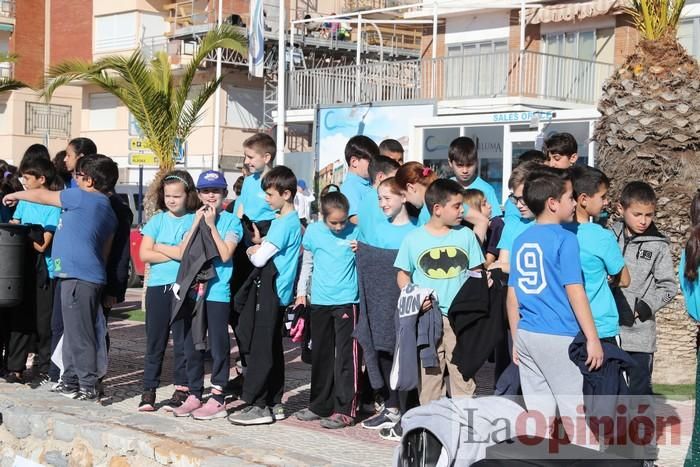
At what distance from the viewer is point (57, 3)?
5022 centimetres

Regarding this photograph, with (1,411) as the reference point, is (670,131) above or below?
above

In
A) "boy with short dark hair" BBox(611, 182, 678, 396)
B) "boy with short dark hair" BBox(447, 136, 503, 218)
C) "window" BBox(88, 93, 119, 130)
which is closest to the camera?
"boy with short dark hair" BBox(611, 182, 678, 396)

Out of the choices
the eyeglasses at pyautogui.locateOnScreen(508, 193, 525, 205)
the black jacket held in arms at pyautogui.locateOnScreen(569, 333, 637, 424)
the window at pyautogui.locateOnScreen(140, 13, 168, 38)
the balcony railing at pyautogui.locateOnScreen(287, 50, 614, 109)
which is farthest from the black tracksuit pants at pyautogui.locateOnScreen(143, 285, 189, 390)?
the window at pyautogui.locateOnScreen(140, 13, 168, 38)

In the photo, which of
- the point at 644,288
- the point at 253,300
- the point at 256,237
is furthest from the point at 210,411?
the point at 644,288

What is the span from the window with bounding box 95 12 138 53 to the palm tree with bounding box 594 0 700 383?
37.2 metres

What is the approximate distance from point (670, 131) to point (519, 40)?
23.0m

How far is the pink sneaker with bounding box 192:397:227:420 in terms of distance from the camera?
26.2ft

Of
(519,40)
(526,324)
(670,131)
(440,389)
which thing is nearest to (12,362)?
(440,389)

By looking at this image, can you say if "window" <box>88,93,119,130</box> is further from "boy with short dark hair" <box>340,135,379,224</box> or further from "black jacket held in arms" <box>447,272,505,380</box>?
"black jacket held in arms" <box>447,272,505,380</box>

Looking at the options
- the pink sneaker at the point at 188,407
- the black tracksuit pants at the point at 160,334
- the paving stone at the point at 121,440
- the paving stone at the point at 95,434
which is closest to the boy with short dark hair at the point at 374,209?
the black tracksuit pants at the point at 160,334

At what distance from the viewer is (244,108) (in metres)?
42.4

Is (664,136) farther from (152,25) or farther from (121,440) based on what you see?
(152,25)

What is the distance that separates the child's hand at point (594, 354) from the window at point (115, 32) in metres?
41.4

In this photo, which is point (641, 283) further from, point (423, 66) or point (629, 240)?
point (423, 66)
